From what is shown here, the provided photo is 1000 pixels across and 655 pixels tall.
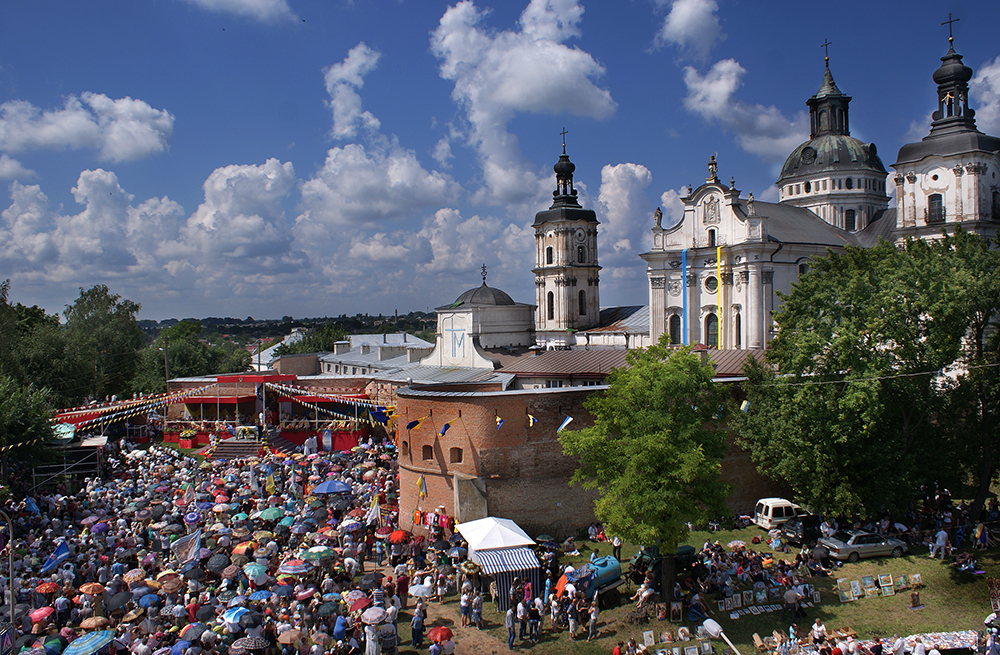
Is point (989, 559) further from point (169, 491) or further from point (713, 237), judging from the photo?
point (169, 491)

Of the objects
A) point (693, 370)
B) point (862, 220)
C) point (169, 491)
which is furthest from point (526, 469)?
point (862, 220)

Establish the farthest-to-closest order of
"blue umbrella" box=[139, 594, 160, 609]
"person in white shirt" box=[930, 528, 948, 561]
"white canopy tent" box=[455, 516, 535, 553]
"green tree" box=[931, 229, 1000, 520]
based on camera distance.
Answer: "green tree" box=[931, 229, 1000, 520] → "person in white shirt" box=[930, 528, 948, 561] → "white canopy tent" box=[455, 516, 535, 553] → "blue umbrella" box=[139, 594, 160, 609]

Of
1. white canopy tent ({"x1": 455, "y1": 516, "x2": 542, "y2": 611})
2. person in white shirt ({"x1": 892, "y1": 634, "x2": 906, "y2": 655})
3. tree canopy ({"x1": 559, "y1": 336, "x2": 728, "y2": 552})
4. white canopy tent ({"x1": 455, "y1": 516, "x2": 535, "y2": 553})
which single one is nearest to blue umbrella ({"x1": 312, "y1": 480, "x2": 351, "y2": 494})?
white canopy tent ({"x1": 455, "y1": 516, "x2": 535, "y2": 553})

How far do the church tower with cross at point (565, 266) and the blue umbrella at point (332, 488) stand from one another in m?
31.2

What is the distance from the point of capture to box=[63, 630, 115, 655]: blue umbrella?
1605 centimetres

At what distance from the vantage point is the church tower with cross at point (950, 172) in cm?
4359

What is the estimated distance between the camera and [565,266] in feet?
189

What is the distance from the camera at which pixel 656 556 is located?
2230 centimetres

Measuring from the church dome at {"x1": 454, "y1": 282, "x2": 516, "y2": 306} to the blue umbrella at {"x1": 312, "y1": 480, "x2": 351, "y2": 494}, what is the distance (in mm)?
27997

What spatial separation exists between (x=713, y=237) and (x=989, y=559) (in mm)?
27119

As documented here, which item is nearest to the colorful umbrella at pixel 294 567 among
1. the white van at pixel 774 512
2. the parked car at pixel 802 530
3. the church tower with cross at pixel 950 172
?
the parked car at pixel 802 530

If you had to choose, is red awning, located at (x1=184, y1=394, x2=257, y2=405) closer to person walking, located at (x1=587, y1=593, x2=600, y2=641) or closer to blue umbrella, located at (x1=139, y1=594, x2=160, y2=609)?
blue umbrella, located at (x1=139, y1=594, x2=160, y2=609)

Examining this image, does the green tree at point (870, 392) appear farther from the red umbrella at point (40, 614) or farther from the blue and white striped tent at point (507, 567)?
the red umbrella at point (40, 614)

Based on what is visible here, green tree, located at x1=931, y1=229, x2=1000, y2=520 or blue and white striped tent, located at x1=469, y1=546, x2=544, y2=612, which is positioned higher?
green tree, located at x1=931, y1=229, x2=1000, y2=520
